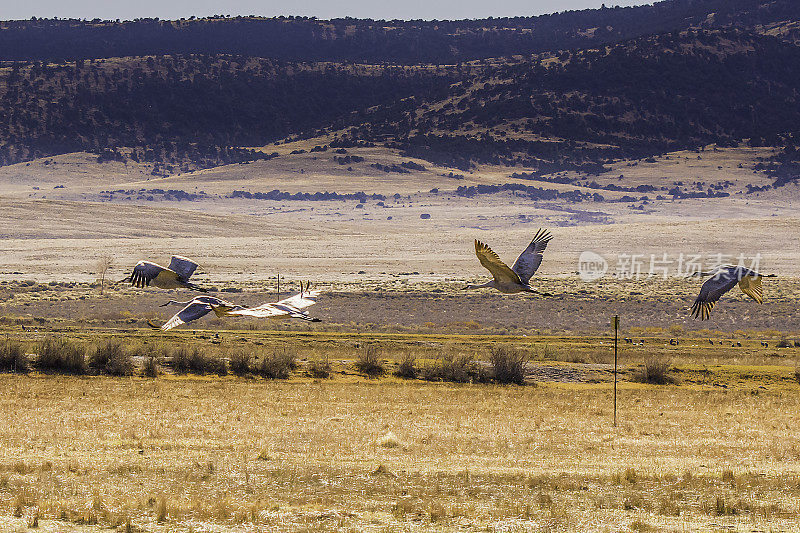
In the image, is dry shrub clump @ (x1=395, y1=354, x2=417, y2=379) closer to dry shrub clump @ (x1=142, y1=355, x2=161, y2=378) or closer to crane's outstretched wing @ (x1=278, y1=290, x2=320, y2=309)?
dry shrub clump @ (x1=142, y1=355, x2=161, y2=378)

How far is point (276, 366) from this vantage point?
33.7m

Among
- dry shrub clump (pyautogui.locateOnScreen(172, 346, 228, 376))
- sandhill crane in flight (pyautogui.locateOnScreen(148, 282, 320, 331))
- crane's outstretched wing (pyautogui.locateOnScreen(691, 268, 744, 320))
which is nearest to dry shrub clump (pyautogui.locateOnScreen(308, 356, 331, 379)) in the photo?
dry shrub clump (pyautogui.locateOnScreen(172, 346, 228, 376))

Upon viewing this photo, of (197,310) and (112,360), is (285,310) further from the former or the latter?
(112,360)

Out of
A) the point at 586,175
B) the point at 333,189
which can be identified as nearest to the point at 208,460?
the point at 333,189

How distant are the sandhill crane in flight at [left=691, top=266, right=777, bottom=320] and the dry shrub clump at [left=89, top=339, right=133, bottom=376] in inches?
877

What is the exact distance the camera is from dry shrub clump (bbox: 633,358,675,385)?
109 ft

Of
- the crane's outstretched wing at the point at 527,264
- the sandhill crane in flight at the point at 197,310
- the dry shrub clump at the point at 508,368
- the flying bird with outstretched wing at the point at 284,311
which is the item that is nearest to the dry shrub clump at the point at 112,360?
the dry shrub clump at the point at 508,368

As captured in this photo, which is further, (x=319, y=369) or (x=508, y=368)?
(x=319, y=369)

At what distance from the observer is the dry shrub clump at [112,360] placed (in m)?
33.7

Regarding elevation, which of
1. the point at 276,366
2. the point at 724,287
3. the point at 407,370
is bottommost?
the point at 407,370

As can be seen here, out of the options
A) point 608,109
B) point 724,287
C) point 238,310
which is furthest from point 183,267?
point 608,109

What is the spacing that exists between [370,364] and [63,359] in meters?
9.08

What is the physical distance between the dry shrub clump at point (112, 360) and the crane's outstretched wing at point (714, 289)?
22.1 metres

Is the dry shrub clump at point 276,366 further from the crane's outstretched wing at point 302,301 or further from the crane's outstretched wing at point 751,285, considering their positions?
the crane's outstretched wing at point 302,301
